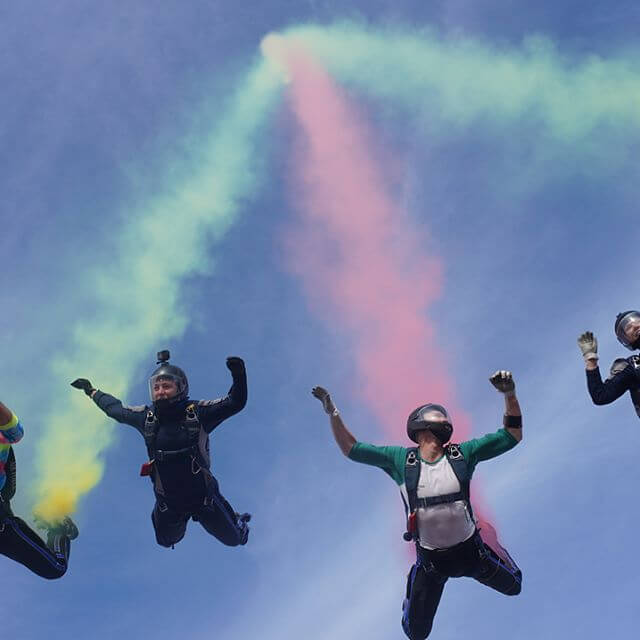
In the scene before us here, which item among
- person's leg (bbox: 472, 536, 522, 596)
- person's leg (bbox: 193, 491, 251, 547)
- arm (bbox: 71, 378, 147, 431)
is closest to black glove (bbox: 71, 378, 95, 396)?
arm (bbox: 71, 378, 147, 431)

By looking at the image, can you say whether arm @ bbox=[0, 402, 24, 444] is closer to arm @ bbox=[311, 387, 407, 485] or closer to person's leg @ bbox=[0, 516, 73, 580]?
person's leg @ bbox=[0, 516, 73, 580]

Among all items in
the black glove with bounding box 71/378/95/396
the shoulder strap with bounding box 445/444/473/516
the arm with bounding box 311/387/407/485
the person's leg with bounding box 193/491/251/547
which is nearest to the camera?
the shoulder strap with bounding box 445/444/473/516

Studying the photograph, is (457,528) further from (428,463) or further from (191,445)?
(191,445)

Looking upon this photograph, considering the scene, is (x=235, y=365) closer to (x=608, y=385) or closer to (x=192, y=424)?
(x=192, y=424)

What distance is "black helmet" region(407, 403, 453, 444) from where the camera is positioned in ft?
35.2

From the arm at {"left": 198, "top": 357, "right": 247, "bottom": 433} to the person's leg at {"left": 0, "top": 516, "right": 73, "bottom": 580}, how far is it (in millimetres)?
3561

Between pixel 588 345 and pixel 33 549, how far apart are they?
10.0 m

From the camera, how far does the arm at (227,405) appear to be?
12812 millimetres

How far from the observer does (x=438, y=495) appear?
1012 cm

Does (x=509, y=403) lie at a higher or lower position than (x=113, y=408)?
lower

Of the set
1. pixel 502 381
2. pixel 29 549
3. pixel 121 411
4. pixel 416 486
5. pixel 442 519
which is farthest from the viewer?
pixel 121 411

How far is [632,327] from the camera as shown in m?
11.8

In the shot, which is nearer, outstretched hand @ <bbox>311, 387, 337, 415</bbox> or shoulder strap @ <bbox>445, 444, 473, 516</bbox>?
shoulder strap @ <bbox>445, 444, 473, 516</bbox>

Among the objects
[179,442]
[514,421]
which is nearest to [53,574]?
[179,442]
